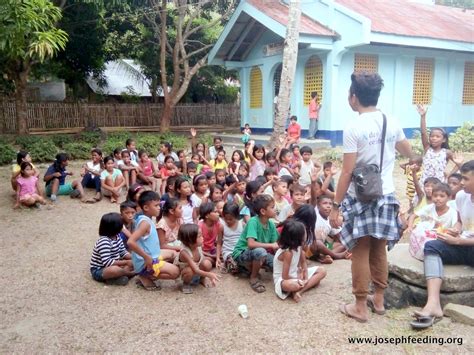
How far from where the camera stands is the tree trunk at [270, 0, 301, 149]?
8.88 m

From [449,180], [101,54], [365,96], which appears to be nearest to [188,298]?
[365,96]

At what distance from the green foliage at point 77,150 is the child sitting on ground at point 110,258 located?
793 cm

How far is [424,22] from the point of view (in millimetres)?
13703

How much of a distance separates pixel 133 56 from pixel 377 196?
16823 mm

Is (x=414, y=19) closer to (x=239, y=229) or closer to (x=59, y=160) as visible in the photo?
(x=59, y=160)

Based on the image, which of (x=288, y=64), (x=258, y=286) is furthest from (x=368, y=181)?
(x=288, y=64)

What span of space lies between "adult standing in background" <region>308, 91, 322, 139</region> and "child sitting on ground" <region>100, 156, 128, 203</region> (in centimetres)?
667

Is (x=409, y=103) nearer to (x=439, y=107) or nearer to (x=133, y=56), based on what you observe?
(x=439, y=107)

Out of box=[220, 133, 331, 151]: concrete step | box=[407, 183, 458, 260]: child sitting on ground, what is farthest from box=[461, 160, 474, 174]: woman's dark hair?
box=[220, 133, 331, 151]: concrete step

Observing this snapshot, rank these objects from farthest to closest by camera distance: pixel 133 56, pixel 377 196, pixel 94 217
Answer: pixel 133 56 < pixel 94 217 < pixel 377 196

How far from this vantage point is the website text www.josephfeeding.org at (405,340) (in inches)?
109

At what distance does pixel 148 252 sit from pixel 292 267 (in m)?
1.34

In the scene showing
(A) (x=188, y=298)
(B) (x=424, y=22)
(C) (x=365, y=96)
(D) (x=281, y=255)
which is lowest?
(A) (x=188, y=298)

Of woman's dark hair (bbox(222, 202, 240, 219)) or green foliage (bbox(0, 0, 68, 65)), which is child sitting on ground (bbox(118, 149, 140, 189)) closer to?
green foliage (bbox(0, 0, 68, 65))
